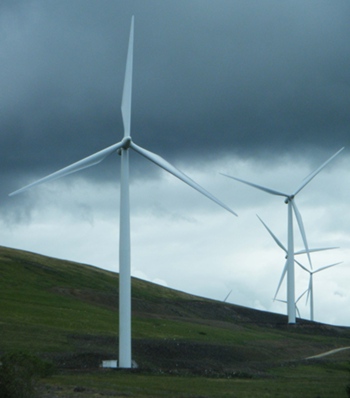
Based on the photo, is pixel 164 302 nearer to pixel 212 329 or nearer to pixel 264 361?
pixel 212 329

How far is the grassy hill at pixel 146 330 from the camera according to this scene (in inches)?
2413

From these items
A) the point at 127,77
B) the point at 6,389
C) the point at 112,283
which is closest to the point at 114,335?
the point at 127,77

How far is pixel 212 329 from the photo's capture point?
103 metres

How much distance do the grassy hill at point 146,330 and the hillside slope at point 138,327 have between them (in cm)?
11

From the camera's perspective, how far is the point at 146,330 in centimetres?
8975

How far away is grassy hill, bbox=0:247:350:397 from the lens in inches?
2413

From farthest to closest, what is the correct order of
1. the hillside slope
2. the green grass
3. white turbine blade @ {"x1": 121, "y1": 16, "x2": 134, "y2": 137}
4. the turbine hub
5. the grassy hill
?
the hillside slope
the grassy hill
white turbine blade @ {"x1": 121, "y1": 16, "x2": 134, "y2": 137}
the turbine hub
the green grass

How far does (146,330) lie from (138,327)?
2516 mm

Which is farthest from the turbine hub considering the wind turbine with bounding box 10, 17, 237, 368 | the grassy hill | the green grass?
the green grass

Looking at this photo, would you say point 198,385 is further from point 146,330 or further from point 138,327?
point 138,327

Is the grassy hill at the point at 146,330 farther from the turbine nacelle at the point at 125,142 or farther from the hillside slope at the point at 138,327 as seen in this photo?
the turbine nacelle at the point at 125,142

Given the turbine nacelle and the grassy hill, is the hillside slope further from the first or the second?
the turbine nacelle

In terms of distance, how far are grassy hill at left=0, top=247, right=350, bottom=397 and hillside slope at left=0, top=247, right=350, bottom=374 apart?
0.11 metres

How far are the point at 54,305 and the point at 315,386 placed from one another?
179ft
